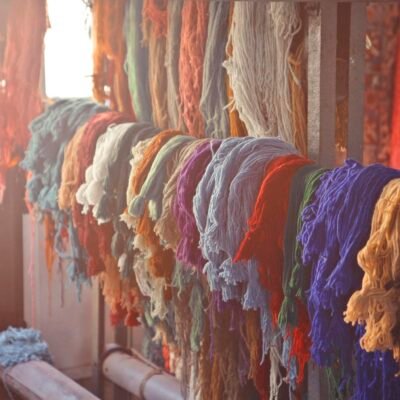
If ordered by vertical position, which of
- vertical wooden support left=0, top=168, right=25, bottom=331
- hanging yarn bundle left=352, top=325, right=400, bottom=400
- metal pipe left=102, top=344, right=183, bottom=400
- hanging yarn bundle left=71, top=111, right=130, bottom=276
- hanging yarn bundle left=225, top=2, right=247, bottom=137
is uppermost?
hanging yarn bundle left=225, top=2, right=247, bottom=137

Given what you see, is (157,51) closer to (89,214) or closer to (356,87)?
(89,214)

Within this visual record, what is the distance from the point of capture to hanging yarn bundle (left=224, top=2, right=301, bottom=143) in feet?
7.73

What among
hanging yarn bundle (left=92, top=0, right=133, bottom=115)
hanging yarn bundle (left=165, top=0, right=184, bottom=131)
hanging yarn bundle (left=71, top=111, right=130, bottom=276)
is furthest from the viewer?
hanging yarn bundle (left=92, top=0, right=133, bottom=115)

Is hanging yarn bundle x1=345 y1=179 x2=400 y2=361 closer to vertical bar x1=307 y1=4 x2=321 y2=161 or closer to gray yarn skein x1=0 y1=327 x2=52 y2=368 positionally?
vertical bar x1=307 y1=4 x2=321 y2=161

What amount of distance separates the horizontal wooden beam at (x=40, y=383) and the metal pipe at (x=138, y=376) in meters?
0.24

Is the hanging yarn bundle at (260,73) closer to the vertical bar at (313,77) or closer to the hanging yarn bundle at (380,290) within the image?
the vertical bar at (313,77)

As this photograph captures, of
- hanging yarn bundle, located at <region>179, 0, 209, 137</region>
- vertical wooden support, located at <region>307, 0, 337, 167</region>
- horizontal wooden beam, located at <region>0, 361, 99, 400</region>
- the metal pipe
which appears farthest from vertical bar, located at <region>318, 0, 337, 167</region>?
horizontal wooden beam, located at <region>0, 361, 99, 400</region>

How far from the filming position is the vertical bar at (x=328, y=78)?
217 cm

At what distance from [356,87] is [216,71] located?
433mm

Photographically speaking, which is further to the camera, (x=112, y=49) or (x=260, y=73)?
(x=112, y=49)

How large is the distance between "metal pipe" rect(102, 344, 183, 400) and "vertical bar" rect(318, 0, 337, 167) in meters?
1.27

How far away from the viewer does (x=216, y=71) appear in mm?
2551

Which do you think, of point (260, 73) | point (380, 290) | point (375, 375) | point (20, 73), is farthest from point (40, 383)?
point (380, 290)

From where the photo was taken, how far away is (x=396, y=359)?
1687 millimetres
